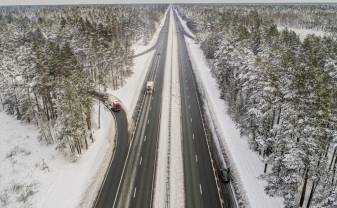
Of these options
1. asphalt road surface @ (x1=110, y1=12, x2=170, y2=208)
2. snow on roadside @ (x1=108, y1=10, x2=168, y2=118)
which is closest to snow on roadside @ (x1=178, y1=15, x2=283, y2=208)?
asphalt road surface @ (x1=110, y1=12, x2=170, y2=208)

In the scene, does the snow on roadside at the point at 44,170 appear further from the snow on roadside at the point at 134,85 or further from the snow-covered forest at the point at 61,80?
the snow on roadside at the point at 134,85

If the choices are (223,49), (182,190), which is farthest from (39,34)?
(182,190)

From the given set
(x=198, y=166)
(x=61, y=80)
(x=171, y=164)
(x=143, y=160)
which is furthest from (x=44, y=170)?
(x=198, y=166)

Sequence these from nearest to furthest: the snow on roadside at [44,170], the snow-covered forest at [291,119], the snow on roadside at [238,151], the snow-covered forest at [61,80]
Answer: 1. the snow-covered forest at [291,119]
2. the snow on roadside at [238,151]
3. the snow on roadside at [44,170]
4. the snow-covered forest at [61,80]

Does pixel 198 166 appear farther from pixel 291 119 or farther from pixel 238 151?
pixel 291 119

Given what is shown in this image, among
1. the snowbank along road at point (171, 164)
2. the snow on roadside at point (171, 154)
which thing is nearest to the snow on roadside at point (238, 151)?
the snowbank along road at point (171, 164)

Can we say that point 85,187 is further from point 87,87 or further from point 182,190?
point 87,87

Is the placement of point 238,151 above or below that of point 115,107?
below
